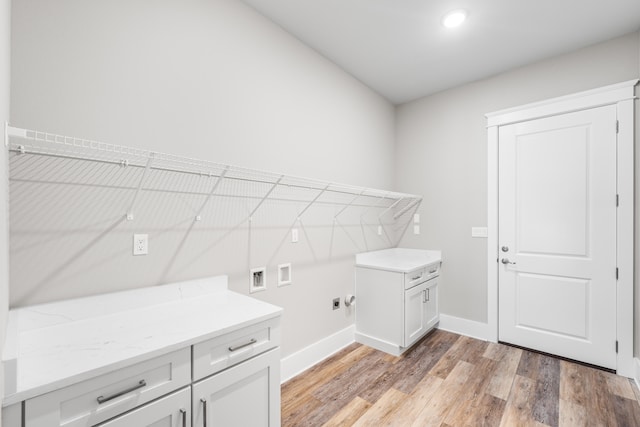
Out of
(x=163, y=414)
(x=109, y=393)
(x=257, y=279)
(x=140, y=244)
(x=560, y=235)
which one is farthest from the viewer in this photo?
(x=560, y=235)

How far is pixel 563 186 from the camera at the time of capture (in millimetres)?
2459

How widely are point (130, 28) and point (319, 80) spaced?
1.45 meters

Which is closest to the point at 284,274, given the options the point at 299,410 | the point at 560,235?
the point at 299,410

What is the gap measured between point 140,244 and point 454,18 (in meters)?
2.51

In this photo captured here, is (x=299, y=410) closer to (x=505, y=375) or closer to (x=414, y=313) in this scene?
(x=414, y=313)

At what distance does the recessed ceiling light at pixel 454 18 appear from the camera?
6.55 ft

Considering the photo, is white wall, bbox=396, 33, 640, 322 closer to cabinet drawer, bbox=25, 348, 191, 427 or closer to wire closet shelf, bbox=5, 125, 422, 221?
wire closet shelf, bbox=5, 125, 422, 221

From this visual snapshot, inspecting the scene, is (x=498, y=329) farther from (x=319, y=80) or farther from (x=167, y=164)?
(x=167, y=164)

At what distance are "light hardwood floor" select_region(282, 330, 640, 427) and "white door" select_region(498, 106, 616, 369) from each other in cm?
26

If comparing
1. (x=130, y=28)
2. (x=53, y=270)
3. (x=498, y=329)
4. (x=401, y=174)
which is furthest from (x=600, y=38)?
(x=53, y=270)

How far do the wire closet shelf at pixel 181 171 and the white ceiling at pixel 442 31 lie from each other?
3.88 ft

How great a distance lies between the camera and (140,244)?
144cm

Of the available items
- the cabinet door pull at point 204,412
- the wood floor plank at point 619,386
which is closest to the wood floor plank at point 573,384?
the wood floor plank at point 619,386

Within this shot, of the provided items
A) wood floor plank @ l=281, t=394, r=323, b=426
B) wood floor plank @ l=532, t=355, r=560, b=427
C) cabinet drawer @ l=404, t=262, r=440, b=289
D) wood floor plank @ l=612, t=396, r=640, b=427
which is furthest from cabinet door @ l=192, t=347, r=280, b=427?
wood floor plank @ l=612, t=396, r=640, b=427
